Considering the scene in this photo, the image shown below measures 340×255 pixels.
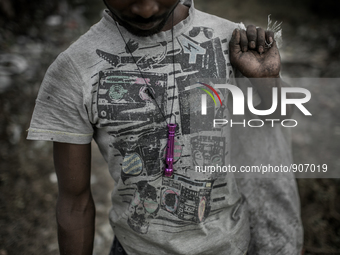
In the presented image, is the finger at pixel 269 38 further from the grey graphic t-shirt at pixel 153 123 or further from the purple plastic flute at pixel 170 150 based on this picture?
the purple plastic flute at pixel 170 150

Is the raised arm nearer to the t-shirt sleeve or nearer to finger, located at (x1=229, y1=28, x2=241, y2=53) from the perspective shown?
finger, located at (x1=229, y1=28, x2=241, y2=53)

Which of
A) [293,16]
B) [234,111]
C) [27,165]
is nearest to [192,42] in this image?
[234,111]

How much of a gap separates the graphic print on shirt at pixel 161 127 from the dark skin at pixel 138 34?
0.08 metres

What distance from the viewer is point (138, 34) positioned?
1042 mm

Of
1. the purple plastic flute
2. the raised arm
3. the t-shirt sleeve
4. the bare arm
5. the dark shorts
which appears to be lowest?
the dark shorts

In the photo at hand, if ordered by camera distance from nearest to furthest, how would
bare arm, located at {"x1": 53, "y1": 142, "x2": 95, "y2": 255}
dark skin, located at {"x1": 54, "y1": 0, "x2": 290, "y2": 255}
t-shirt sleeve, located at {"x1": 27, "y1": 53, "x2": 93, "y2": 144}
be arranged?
dark skin, located at {"x1": 54, "y1": 0, "x2": 290, "y2": 255}, t-shirt sleeve, located at {"x1": 27, "y1": 53, "x2": 93, "y2": 144}, bare arm, located at {"x1": 53, "y1": 142, "x2": 95, "y2": 255}

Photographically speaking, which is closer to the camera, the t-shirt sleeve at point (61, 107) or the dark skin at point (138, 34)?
the dark skin at point (138, 34)

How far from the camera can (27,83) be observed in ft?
12.8

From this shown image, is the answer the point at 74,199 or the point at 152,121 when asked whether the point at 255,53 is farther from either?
the point at 74,199

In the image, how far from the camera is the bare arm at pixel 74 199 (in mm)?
1148

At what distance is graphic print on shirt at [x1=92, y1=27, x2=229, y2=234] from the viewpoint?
1063 millimetres

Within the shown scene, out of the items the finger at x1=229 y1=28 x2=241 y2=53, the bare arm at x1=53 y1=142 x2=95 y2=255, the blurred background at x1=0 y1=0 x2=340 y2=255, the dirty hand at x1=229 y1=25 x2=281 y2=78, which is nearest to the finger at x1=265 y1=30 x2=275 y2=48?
the dirty hand at x1=229 y1=25 x2=281 y2=78

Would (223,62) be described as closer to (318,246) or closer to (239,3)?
(318,246)

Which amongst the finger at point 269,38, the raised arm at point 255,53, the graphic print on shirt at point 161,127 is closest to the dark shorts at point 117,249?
the graphic print on shirt at point 161,127
